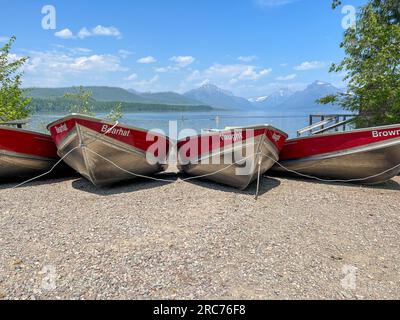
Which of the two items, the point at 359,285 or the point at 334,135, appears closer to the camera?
the point at 359,285

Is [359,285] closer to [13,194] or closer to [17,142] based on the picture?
[13,194]

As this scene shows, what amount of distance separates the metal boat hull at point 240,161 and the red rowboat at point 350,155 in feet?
2.52

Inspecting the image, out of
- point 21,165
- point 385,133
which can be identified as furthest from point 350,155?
point 21,165

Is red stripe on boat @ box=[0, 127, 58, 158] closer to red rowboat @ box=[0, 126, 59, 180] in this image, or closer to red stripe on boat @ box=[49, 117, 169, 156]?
red rowboat @ box=[0, 126, 59, 180]

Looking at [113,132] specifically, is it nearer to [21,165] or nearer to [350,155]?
[21,165]

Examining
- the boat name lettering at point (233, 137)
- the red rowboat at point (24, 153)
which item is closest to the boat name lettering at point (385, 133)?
the boat name lettering at point (233, 137)

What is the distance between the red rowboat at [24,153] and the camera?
661 centimetres

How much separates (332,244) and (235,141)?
2.98 metres

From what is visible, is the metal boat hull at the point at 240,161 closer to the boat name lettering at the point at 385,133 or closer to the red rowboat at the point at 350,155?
the red rowboat at the point at 350,155

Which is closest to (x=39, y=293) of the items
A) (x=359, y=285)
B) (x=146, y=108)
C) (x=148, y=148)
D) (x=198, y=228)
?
(x=198, y=228)

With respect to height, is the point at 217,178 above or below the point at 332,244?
above

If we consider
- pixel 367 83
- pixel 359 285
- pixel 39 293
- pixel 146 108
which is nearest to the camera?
pixel 39 293

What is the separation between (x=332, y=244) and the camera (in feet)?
13.1

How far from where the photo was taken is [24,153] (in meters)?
6.91
